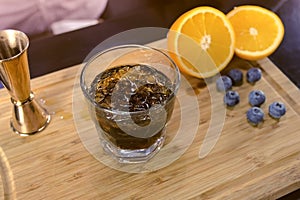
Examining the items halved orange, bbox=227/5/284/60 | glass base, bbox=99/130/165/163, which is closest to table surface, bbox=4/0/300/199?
halved orange, bbox=227/5/284/60

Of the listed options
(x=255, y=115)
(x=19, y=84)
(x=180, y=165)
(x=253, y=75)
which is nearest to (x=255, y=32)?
(x=253, y=75)

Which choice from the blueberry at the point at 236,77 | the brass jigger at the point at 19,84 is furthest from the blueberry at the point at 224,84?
the brass jigger at the point at 19,84

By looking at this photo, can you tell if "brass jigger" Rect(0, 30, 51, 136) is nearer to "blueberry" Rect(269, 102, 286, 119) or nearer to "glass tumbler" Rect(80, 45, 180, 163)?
"glass tumbler" Rect(80, 45, 180, 163)

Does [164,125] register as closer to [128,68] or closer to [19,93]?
[128,68]

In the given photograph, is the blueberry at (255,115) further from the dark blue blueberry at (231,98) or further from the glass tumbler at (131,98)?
the glass tumbler at (131,98)

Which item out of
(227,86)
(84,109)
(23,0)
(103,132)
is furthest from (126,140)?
(23,0)
